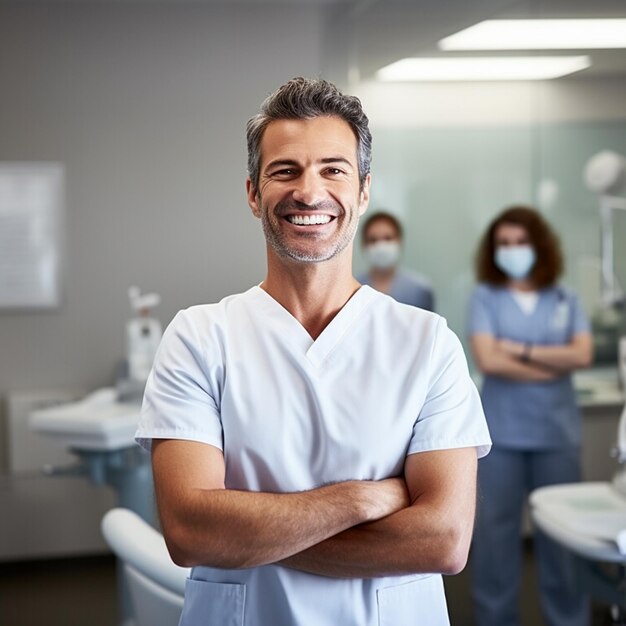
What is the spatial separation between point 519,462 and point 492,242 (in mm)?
631

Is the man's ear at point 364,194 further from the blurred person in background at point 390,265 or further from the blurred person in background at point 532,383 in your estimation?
the blurred person in background at point 390,265

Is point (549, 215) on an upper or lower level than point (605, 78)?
lower

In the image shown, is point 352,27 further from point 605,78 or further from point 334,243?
point 334,243

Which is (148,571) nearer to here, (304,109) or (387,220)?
(304,109)

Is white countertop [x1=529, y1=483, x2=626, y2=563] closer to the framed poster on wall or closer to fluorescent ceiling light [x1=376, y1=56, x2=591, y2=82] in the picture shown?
fluorescent ceiling light [x1=376, y1=56, x2=591, y2=82]

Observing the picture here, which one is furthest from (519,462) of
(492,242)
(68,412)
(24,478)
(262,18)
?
(262,18)

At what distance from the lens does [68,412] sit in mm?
3025

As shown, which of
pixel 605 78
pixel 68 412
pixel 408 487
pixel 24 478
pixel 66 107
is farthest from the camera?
pixel 66 107

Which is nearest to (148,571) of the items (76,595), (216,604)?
(216,604)

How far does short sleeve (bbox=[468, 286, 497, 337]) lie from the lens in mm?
2820

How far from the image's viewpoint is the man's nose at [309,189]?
1.20 meters

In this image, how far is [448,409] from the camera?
1.24m

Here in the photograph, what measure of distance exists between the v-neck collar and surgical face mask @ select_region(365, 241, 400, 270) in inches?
67.0

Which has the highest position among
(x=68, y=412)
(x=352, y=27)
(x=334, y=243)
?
(x=352, y=27)
